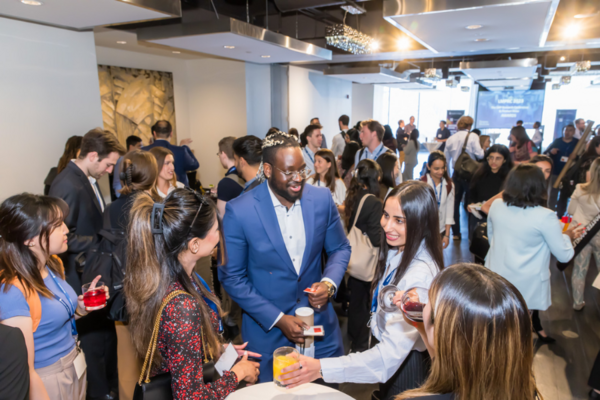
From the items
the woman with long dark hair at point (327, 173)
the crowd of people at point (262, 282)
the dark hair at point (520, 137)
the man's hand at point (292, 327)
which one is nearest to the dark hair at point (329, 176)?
the woman with long dark hair at point (327, 173)

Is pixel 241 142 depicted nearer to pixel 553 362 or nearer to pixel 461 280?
pixel 461 280

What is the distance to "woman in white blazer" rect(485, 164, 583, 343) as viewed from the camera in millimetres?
2420

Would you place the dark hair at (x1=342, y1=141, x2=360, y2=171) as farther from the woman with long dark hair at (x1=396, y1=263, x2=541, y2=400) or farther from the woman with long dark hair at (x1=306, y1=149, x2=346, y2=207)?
the woman with long dark hair at (x1=396, y1=263, x2=541, y2=400)

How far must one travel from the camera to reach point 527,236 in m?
2.50

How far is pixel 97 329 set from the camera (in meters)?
2.53

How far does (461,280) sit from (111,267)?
6.06 ft

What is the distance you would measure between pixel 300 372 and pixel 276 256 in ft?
2.05

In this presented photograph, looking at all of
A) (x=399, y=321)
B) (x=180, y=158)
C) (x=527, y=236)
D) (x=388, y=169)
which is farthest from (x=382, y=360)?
(x=180, y=158)

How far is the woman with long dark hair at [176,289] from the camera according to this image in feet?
3.84

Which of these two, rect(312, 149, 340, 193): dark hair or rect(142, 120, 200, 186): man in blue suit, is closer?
rect(312, 149, 340, 193): dark hair

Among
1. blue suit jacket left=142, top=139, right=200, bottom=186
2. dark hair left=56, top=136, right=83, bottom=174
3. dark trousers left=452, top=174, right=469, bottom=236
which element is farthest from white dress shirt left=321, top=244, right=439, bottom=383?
dark trousers left=452, top=174, right=469, bottom=236

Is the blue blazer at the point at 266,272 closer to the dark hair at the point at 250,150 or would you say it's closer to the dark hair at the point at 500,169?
the dark hair at the point at 250,150

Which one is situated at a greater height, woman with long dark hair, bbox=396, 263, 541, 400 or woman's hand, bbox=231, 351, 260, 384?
woman with long dark hair, bbox=396, 263, 541, 400

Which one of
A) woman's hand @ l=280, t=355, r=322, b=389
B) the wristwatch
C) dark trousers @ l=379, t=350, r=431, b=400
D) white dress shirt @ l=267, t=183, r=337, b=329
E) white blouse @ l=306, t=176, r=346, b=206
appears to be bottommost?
dark trousers @ l=379, t=350, r=431, b=400
